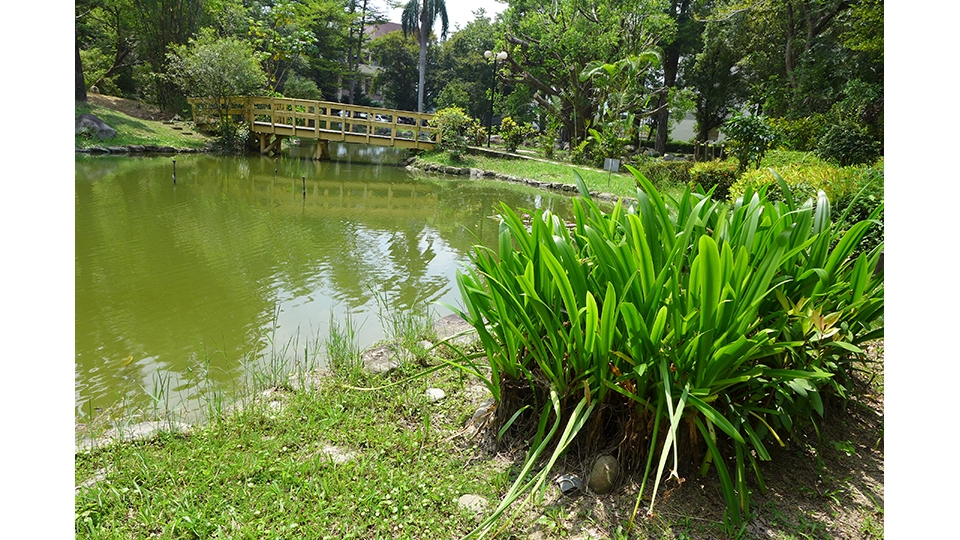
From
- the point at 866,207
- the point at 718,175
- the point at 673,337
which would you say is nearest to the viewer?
the point at 673,337

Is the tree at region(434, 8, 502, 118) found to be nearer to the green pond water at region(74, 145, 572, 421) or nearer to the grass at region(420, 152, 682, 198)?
the grass at region(420, 152, 682, 198)

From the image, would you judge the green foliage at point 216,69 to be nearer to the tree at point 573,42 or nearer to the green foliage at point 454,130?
the green foliage at point 454,130

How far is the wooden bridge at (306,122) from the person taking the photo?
17.8 m

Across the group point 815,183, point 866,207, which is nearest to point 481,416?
point 866,207

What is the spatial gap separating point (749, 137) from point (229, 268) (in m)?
8.93

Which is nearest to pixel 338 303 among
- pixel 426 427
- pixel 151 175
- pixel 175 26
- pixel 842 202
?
pixel 426 427

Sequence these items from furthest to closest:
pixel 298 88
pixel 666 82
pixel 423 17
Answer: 1. pixel 423 17
2. pixel 298 88
3. pixel 666 82

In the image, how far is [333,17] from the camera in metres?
29.0

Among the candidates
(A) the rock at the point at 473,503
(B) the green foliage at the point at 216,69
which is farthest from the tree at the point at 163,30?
(A) the rock at the point at 473,503

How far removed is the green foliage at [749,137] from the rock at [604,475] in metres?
9.79

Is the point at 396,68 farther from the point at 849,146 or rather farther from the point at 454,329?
the point at 454,329

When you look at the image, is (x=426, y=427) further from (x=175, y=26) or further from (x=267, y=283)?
(x=175, y=26)

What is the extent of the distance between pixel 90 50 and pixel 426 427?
25.0 meters

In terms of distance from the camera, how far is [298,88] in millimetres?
24750
